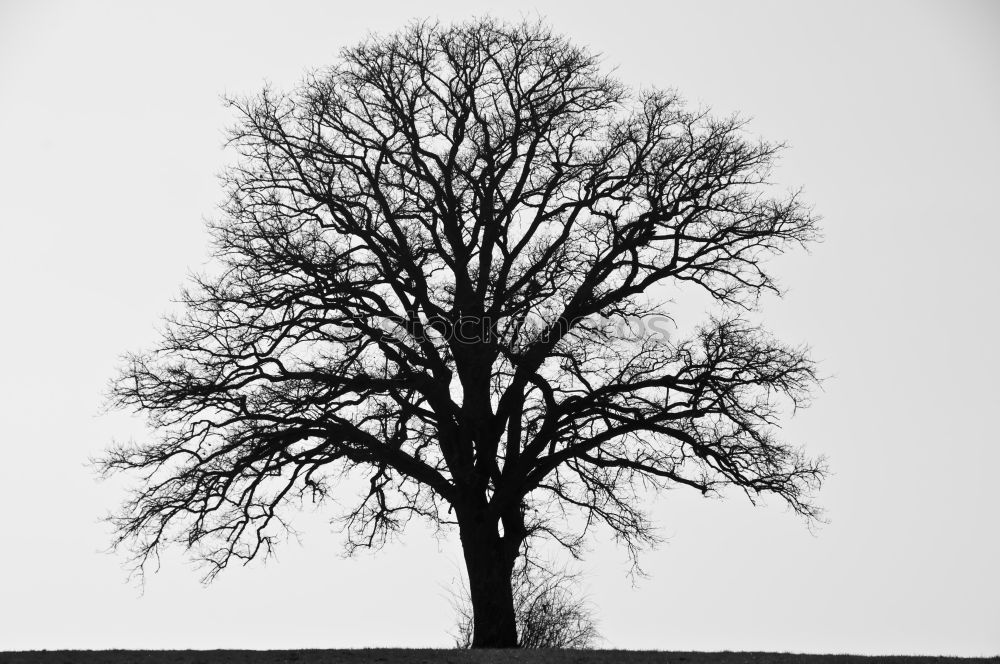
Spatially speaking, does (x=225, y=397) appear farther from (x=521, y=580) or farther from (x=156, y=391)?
(x=521, y=580)

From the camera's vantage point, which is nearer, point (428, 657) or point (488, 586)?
point (428, 657)

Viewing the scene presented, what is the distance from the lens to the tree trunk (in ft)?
58.9

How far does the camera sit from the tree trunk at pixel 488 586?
1795 centimetres

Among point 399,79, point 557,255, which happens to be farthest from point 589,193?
point 399,79

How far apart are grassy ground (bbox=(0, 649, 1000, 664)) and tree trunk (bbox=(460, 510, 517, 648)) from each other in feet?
5.14

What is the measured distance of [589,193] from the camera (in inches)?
766

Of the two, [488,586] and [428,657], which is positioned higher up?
[488,586]

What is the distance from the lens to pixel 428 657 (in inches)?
627

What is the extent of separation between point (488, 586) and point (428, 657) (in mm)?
2356

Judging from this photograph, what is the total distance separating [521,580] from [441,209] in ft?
26.5

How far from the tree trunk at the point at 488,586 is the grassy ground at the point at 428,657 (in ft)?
5.14

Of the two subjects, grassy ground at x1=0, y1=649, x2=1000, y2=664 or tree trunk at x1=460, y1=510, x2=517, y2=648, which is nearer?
grassy ground at x1=0, y1=649, x2=1000, y2=664

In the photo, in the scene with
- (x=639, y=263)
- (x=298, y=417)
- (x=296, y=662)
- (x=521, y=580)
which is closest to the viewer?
(x=296, y=662)

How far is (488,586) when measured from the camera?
1803 cm
